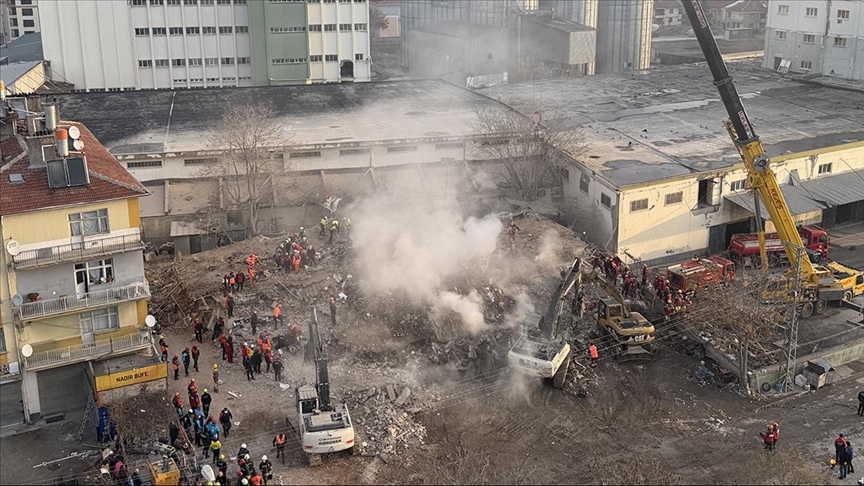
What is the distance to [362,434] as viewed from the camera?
1166 inches

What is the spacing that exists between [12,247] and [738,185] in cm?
3266

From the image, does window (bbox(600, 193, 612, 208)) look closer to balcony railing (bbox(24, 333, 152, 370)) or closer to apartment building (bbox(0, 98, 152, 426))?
apartment building (bbox(0, 98, 152, 426))

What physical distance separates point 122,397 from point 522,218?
2032 cm

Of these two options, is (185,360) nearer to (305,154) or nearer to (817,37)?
(305,154)

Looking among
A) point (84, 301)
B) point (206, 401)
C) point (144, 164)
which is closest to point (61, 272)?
point (84, 301)

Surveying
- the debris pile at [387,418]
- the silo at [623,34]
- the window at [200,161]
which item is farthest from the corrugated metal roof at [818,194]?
the silo at [623,34]

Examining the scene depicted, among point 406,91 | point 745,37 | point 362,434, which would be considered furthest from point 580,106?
point 745,37

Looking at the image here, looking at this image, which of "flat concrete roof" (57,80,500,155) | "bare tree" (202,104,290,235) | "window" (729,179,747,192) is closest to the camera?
"window" (729,179,747,192)

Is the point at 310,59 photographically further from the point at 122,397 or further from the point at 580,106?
the point at 122,397

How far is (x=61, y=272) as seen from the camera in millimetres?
30594

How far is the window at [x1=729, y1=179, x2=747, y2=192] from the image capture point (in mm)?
45922

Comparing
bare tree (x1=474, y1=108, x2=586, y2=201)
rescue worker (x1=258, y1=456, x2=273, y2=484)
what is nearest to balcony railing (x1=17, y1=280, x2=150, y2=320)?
rescue worker (x1=258, y1=456, x2=273, y2=484)

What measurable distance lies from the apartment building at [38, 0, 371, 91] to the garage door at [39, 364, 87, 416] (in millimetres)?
41133

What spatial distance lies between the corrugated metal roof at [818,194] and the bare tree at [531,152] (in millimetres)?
8277
